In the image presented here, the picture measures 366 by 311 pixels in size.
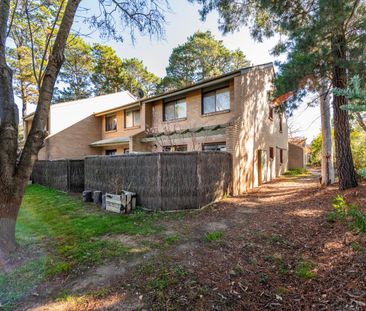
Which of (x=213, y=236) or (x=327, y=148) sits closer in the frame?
(x=213, y=236)

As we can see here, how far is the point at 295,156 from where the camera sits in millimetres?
22812

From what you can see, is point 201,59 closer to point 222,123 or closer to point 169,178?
point 222,123

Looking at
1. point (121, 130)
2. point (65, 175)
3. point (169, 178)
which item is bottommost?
point (65, 175)

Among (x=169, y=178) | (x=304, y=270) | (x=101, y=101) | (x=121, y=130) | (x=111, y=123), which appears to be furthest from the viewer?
(x=101, y=101)

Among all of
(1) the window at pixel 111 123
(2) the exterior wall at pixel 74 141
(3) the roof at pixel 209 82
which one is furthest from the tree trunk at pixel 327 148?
(2) the exterior wall at pixel 74 141

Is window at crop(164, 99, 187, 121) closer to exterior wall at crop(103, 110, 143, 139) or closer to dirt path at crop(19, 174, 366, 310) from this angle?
exterior wall at crop(103, 110, 143, 139)

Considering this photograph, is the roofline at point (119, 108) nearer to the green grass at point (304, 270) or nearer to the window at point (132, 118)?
the window at point (132, 118)

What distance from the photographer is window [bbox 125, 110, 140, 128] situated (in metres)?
17.5

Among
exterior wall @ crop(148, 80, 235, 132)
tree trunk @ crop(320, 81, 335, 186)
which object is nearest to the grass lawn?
exterior wall @ crop(148, 80, 235, 132)

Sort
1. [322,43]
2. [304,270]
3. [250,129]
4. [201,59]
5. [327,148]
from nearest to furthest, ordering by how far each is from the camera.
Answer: [304,270]
[322,43]
[327,148]
[250,129]
[201,59]

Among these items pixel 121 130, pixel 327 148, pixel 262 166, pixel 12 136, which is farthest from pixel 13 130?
pixel 121 130

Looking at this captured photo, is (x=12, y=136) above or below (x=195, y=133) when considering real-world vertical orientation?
below

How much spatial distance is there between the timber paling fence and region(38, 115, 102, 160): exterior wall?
35.8ft

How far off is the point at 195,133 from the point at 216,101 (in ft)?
7.28
